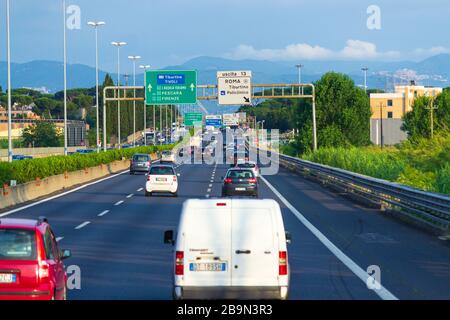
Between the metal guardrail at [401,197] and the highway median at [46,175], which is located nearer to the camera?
the metal guardrail at [401,197]

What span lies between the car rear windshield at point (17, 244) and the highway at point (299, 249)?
7.53 feet

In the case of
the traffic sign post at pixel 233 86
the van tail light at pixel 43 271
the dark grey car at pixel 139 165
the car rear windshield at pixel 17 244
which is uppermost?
the traffic sign post at pixel 233 86

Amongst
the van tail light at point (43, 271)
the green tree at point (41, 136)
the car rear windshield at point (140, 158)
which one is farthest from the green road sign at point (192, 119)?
the van tail light at point (43, 271)

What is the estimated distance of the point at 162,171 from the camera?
131 feet

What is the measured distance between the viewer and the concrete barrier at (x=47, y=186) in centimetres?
3403

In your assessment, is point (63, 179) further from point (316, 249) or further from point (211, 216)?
point (211, 216)

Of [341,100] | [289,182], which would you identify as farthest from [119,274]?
[341,100]

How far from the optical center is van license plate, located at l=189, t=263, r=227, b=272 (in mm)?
11562

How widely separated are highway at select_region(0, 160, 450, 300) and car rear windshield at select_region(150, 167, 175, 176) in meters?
2.47

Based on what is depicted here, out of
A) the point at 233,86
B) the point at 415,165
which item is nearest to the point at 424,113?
the point at 233,86

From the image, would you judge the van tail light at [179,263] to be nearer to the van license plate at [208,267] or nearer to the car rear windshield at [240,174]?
the van license plate at [208,267]

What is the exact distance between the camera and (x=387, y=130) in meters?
162
